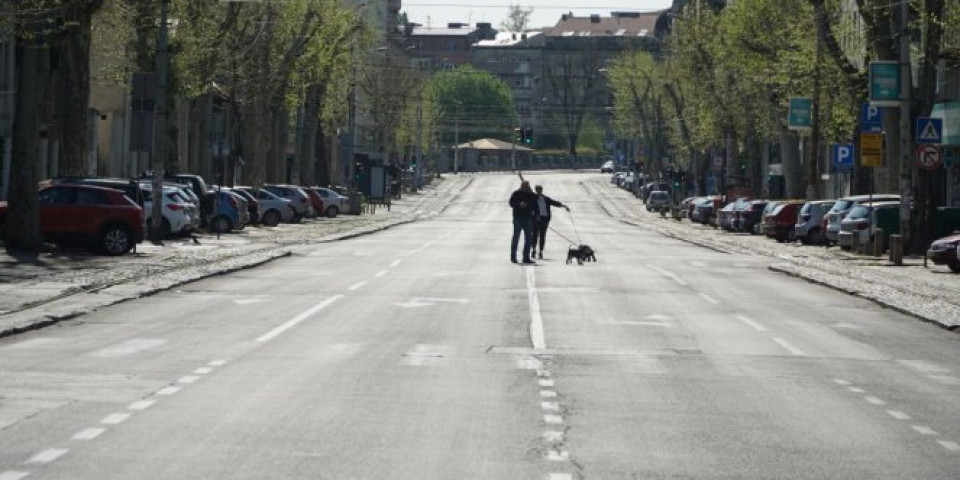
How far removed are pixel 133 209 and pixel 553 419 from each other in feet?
93.0

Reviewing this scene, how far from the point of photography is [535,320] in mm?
22609

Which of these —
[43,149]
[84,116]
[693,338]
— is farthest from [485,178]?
[693,338]

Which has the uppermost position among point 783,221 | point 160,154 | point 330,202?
point 160,154

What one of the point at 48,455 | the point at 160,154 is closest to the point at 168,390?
the point at 48,455

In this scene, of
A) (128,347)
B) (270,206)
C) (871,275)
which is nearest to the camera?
(128,347)

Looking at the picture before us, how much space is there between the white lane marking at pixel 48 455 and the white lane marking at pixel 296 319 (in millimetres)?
8357

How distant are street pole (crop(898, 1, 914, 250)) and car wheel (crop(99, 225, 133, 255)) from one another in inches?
754

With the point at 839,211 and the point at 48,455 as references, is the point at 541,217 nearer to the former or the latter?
the point at 839,211

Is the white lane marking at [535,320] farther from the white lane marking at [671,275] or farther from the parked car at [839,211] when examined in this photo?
the parked car at [839,211]

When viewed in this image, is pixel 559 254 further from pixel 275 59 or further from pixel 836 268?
pixel 275 59

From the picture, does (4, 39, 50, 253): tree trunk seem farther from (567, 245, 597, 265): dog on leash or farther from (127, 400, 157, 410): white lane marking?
(127, 400, 157, 410): white lane marking

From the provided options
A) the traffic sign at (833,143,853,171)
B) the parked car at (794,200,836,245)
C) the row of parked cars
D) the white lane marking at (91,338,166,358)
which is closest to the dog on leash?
the row of parked cars

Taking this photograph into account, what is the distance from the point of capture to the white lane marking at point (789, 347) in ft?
62.6

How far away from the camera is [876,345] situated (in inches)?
813
